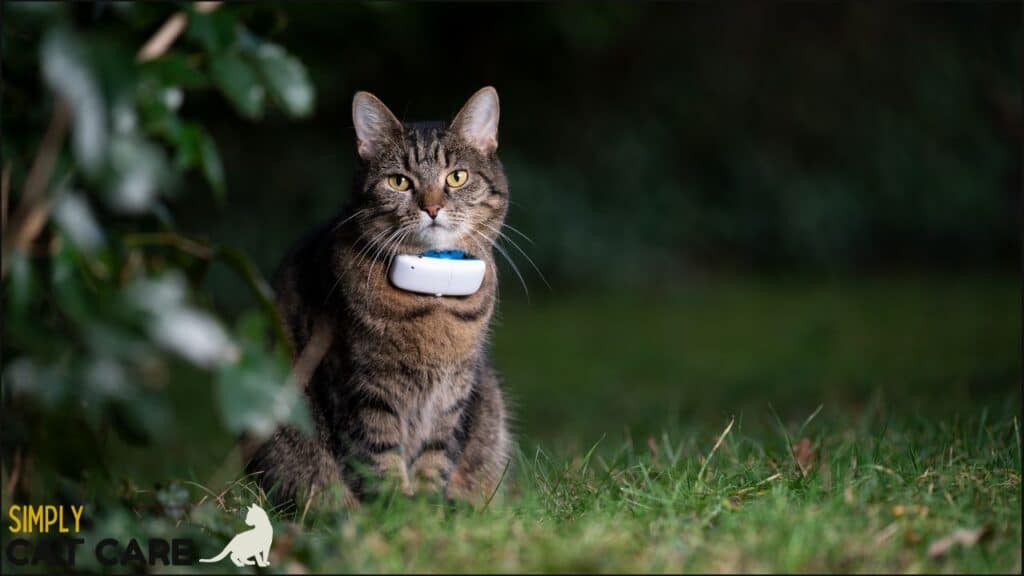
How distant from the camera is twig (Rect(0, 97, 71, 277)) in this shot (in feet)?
5.79

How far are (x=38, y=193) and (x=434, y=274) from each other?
117cm

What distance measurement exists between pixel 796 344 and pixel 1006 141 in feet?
12.4

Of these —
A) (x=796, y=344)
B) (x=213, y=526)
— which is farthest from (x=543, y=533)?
(x=796, y=344)

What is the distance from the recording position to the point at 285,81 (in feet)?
6.23

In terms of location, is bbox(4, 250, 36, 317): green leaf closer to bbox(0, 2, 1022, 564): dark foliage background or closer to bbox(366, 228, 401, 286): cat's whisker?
bbox(366, 228, 401, 286): cat's whisker

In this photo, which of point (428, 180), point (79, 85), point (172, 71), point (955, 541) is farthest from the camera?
point (428, 180)

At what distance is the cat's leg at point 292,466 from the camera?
9.11 feet

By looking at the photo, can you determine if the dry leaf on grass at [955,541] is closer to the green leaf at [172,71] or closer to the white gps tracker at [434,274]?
the white gps tracker at [434,274]

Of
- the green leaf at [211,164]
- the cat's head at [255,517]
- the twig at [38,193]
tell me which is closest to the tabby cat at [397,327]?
the cat's head at [255,517]

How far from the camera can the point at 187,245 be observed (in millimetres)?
1957

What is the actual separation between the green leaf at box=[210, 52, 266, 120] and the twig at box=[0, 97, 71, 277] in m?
0.26

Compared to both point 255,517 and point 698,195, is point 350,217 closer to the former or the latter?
point 255,517

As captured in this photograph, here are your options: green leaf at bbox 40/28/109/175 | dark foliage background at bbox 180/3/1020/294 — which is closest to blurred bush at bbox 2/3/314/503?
green leaf at bbox 40/28/109/175

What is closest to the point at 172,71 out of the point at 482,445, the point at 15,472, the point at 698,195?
the point at 15,472
